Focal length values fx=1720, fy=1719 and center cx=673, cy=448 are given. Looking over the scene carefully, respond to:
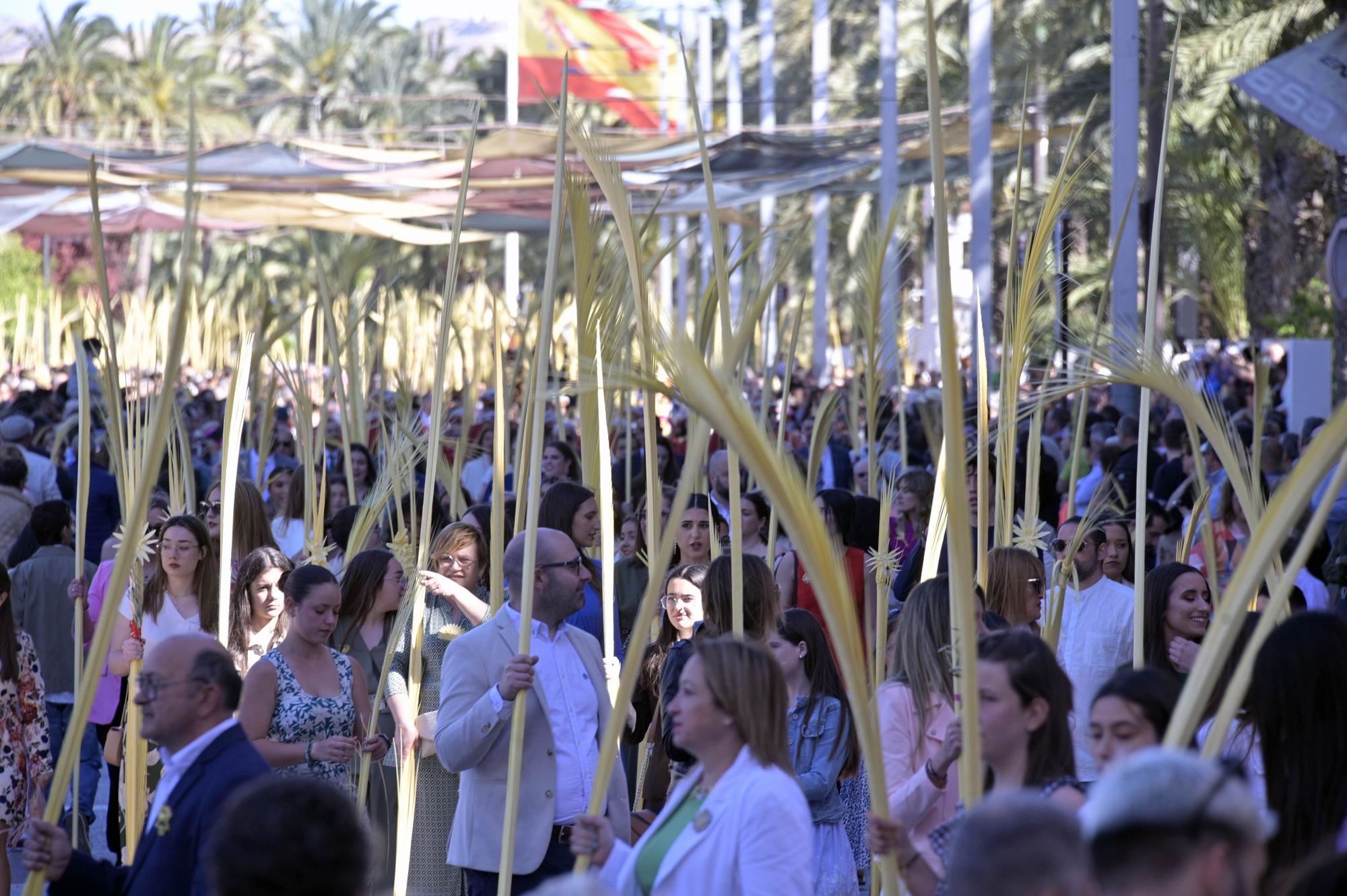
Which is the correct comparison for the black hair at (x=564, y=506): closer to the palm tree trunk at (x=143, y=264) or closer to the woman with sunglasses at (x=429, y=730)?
the woman with sunglasses at (x=429, y=730)

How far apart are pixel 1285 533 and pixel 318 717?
10.1 ft

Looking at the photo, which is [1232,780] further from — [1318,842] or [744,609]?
[744,609]

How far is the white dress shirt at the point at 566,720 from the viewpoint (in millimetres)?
4941

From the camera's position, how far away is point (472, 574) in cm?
645

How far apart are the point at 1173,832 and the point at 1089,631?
12.9 ft

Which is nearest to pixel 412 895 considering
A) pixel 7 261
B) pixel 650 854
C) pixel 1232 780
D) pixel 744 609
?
pixel 744 609

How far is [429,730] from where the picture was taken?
5777 mm

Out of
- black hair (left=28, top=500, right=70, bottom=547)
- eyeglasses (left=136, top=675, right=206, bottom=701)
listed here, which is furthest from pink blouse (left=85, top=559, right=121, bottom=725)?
eyeglasses (left=136, top=675, right=206, bottom=701)

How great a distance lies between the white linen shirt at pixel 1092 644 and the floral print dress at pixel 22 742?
3.48 meters

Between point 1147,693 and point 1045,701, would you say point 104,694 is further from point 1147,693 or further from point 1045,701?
point 1147,693

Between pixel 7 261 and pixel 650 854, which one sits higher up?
pixel 650 854

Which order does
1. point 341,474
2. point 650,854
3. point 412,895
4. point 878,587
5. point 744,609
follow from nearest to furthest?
point 650,854
point 744,609
point 412,895
point 878,587
point 341,474

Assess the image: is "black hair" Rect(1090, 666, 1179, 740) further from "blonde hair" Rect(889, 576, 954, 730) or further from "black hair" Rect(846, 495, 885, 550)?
"black hair" Rect(846, 495, 885, 550)

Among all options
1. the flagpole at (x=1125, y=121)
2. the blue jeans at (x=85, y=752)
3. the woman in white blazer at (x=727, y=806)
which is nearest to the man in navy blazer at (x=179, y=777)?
the woman in white blazer at (x=727, y=806)
